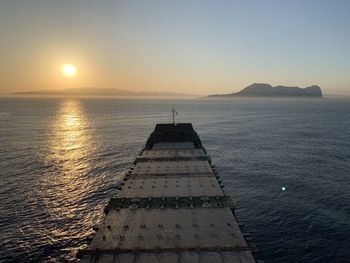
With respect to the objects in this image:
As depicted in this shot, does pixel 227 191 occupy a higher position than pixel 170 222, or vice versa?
pixel 170 222

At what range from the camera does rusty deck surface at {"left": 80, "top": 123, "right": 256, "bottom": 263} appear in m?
19.9

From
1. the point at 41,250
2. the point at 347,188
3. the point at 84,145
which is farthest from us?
the point at 84,145

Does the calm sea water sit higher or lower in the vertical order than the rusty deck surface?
lower

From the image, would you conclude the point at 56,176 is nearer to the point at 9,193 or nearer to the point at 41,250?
the point at 9,193

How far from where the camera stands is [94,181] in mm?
61688

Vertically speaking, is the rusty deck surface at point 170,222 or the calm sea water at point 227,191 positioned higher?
the rusty deck surface at point 170,222

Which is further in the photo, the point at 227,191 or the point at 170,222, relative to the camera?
the point at 227,191

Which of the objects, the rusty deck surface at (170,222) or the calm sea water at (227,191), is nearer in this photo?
the rusty deck surface at (170,222)

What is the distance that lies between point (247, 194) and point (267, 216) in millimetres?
8723

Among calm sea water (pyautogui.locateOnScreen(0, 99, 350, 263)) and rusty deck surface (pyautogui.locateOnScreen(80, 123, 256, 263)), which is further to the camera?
calm sea water (pyautogui.locateOnScreen(0, 99, 350, 263))

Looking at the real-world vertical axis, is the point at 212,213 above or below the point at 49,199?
above

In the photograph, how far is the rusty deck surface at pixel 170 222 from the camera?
19.9 metres

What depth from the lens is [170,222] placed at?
24672 millimetres

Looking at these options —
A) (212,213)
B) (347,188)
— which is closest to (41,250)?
(212,213)
